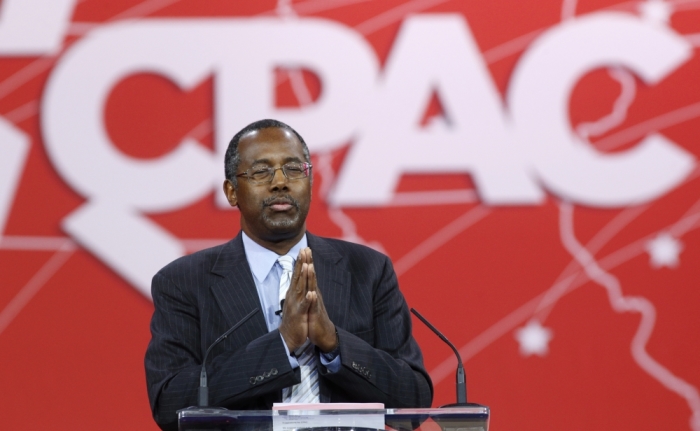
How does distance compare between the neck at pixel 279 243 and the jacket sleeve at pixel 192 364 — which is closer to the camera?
the jacket sleeve at pixel 192 364

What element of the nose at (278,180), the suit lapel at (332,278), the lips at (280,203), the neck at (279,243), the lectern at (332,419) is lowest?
the lectern at (332,419)

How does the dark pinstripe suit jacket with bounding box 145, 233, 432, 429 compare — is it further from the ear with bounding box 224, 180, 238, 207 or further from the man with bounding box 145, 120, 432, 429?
the ear with bounding box 224, 180, 238, 207

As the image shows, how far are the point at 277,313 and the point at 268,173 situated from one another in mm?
382

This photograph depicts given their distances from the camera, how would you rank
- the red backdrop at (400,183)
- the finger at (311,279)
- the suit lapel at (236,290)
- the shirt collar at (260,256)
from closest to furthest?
the finger at (311,279) < the suit lapel at (236,290) < the shirt collar at (260,256) < the red backdrop at (400,183)

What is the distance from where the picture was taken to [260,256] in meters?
2.67

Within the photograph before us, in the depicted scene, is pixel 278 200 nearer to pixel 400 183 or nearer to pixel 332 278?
pixel 332 278

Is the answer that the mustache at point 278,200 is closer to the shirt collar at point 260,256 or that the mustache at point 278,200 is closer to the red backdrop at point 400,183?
the shirt collar at point 260,256

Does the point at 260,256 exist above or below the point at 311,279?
above

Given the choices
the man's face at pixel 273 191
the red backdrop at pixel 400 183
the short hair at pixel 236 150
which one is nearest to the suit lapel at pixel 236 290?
the man's face at pixel 273 191

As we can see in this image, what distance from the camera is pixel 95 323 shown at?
154 inches

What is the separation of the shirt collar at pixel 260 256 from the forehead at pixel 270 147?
0.24 metres

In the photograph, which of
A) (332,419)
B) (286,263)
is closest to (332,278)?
(286,263)

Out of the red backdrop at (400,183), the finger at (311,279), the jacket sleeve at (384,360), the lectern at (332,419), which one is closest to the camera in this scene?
the lectern at (332,419)

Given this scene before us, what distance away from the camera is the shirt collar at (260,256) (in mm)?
2646
